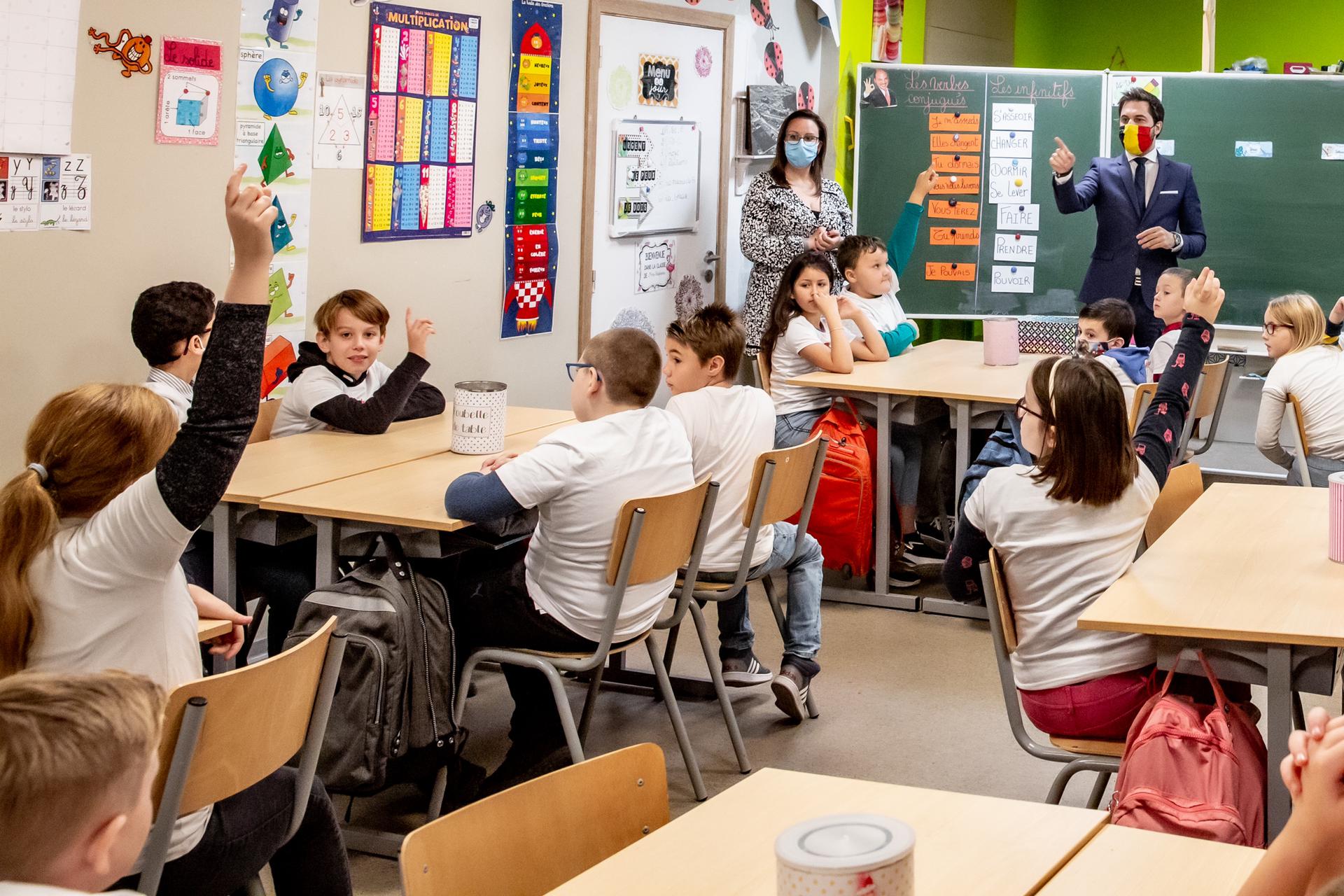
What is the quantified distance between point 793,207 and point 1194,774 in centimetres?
398

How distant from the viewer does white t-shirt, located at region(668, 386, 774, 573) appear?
11.6 ft

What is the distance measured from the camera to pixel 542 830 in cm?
145

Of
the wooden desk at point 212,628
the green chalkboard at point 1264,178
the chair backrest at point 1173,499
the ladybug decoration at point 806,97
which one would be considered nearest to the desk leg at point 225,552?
the wooden desk at point 212,628

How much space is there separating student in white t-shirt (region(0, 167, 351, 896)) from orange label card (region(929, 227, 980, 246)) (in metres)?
5.69

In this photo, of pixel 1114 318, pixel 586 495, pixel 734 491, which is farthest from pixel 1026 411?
pixel 1114 318

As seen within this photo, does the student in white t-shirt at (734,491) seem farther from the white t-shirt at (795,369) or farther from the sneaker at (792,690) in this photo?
the white t-shirt at (795,369)

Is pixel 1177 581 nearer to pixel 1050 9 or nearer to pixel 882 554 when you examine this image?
pixel 882 554

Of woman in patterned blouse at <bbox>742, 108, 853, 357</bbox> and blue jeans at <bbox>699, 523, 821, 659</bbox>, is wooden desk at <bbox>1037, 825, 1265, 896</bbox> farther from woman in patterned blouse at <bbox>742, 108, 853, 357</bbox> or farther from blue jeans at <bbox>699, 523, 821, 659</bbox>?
woman in patterned blouse at <bbox>742, 108, 853, 357</bbox>

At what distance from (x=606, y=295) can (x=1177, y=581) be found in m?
3.57

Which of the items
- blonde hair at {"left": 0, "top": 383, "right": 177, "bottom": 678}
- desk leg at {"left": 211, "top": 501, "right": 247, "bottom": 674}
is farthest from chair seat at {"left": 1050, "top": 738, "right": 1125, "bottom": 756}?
desk leg at {"left": 211, "top": 501, "right": 247, "bottom": 674}

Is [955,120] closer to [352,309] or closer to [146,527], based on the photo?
[352,309]

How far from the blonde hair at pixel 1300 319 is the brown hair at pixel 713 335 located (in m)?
2.08

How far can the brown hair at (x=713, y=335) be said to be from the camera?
3717mm

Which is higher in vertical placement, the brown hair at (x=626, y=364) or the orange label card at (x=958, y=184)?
the orange label card at (x=958, y=184)
